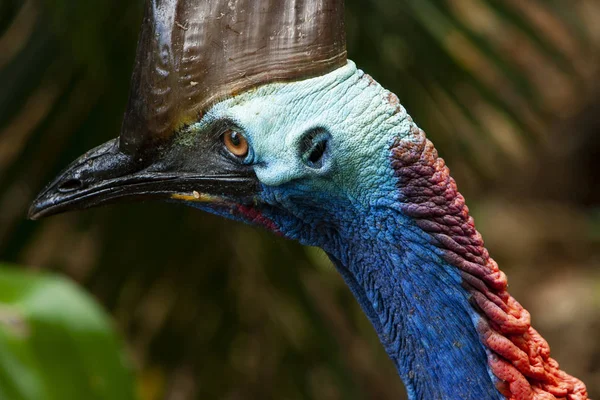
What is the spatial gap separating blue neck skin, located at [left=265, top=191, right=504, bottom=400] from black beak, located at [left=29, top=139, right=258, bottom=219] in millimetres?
138

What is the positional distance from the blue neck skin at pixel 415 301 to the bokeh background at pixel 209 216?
133cm

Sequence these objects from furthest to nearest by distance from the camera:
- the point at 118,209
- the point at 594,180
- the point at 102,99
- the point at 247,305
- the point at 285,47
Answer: the point at 594,180
the point at 247,305
the point at 118,209
the point at 102,99
the point at 285,47

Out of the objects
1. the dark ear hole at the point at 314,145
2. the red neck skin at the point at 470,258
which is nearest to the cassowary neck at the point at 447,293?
the red neck skin at the point at 470,258

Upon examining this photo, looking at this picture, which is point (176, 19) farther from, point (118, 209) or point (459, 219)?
point (118, 209)

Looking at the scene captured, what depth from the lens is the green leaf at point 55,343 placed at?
98.4 inches

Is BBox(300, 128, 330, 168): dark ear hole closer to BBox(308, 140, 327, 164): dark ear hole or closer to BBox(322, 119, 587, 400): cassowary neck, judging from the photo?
BBox(308, 140, 327, 164): dark ear hole

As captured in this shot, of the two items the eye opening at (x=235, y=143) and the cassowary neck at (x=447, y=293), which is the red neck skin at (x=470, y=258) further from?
the eye opening at (x=235, y=143)

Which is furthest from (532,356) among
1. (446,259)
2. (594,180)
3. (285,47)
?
(594,180)

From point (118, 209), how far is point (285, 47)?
1.65 meters

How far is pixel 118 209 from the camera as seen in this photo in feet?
9.71

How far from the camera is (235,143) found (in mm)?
1491

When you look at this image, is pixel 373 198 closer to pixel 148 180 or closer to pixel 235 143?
pixel 235 143

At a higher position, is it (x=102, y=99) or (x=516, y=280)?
(x=516, y=280)

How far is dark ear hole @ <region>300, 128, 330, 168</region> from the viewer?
1.45 metres
